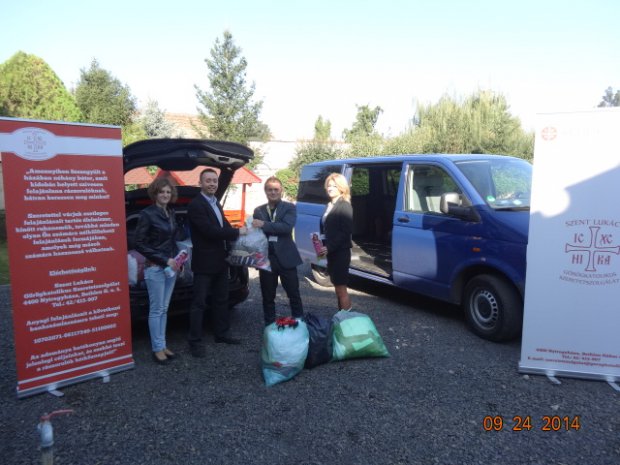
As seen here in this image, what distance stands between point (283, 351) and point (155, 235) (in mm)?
1601

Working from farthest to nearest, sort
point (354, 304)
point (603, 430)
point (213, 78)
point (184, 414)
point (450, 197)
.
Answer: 1. point (213, 78)
2. point (354, 304)
3. point (450, 197)
4. point (184, 414)
5. point (603, 430)

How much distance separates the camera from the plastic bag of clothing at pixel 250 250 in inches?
181

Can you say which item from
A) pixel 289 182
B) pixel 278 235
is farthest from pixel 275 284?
pixel 289 182

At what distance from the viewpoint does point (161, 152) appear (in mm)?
4363

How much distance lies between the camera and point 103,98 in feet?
91.6

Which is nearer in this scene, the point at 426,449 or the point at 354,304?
the point at 426,449

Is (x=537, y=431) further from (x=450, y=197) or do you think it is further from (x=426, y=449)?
(x=450, y=197)

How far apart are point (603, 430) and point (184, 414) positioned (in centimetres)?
302

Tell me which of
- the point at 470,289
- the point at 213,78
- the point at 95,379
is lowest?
the point at 95,379

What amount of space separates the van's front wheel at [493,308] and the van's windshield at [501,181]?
2.74 feet

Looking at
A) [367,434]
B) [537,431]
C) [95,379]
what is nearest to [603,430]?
[537,431]

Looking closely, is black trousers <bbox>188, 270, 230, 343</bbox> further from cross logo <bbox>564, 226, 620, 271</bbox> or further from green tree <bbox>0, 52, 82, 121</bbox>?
green tree <bbox>0, 52, 82, 121</bbox>

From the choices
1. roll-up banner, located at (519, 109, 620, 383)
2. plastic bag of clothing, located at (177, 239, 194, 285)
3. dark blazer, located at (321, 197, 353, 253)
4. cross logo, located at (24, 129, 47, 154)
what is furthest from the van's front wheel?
cross logo, located at (24, 129, 47, 154)

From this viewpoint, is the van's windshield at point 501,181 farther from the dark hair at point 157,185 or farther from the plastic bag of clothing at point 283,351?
the dark hair at point 157,185
